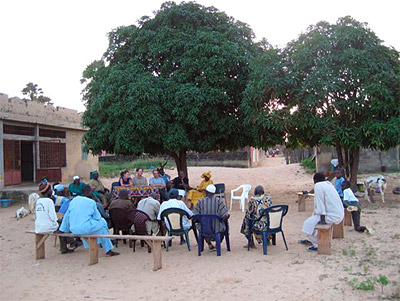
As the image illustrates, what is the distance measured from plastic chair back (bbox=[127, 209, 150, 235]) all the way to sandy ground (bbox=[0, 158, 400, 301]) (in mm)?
450

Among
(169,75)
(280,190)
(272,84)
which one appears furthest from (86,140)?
(280,190)

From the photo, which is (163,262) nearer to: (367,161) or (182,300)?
(182,300)

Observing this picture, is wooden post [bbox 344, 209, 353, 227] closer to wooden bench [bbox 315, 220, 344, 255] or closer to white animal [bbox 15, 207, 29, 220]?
wooden bench [bbox 315, 220, 344, 255]

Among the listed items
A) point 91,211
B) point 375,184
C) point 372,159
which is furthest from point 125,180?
point 372,159

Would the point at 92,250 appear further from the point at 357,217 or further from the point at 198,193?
the point at 357,217

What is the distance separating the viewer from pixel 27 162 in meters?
20.0

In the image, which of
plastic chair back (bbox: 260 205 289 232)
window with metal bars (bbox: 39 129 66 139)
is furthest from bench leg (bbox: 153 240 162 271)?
window with metal bars (bbox: 39 129 66 139)

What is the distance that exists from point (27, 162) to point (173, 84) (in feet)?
35.0

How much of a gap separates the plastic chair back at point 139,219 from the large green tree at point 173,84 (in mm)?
5588

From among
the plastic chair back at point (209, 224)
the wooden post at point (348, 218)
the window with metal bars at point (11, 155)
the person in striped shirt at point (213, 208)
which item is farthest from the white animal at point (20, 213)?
the wooden post at point (348, 218)

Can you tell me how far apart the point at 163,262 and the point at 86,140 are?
8823 mm

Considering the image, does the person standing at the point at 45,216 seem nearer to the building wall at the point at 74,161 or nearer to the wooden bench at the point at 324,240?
the wooden bench at the point at 324,240

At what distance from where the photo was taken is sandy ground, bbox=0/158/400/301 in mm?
5051

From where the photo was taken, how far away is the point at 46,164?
1816 cm
